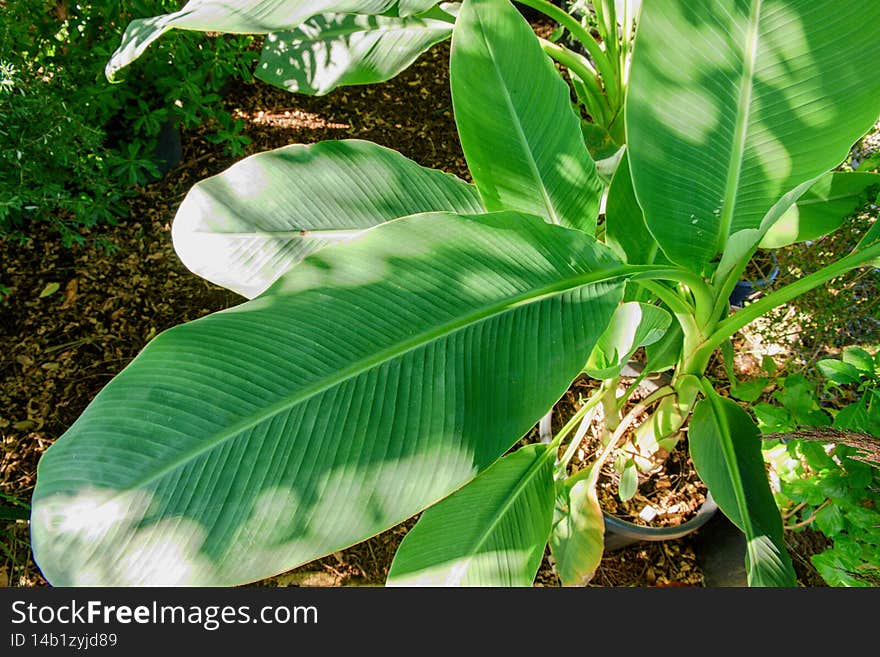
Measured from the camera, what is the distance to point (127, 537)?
22.4 inches

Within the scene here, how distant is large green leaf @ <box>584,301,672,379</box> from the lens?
0.75 m

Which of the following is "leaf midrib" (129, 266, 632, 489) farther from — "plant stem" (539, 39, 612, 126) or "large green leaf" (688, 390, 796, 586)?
"plant stem" (539, 39, 612, 126)

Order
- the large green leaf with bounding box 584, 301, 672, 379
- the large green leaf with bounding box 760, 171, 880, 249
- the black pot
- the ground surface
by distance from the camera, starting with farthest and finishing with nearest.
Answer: the ground surface, the black pot, the large green leaf with bounding box 760, 171, 880, 249, the large green leaf with bounding box 584, 301, 672, 379

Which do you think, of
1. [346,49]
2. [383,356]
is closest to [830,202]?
[383,356]

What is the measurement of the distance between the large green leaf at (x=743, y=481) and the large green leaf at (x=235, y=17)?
0.82 meters

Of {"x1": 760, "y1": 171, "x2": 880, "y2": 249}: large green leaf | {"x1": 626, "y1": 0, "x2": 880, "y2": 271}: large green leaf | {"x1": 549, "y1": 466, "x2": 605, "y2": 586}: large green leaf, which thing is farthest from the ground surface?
{"x1": 626, "y1": 0, "x2": 880, "y2": 271}: large green leaf

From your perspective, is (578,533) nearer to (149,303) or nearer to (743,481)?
(743,481)

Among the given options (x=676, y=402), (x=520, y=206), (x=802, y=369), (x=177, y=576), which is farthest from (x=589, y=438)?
(x=177, y=576)

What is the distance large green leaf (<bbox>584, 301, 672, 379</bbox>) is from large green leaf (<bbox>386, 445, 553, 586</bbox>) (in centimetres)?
25

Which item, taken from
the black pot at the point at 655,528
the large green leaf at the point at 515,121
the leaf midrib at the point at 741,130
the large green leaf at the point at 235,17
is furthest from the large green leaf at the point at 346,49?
the black pot at the point at 655,528

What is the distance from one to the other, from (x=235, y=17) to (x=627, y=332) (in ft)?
2.34

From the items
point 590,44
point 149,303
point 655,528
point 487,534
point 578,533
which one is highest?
point 590,44

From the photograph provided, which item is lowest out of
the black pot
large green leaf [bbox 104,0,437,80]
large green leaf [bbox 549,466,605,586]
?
the black pot

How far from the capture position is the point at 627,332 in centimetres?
75
